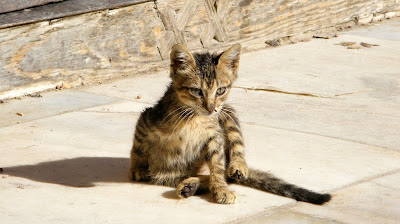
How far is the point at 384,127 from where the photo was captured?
698cm

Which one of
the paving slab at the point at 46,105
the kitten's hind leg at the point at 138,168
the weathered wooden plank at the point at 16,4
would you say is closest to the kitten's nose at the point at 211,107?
the kitten's hind leg at the point at 138,168

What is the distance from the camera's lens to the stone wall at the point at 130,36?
325 inches

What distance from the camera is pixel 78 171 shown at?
226 inches

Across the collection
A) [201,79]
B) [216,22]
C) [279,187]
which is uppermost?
[216,22]

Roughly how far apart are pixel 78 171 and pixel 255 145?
1716 mm

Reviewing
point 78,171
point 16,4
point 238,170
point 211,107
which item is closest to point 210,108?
point 211,107

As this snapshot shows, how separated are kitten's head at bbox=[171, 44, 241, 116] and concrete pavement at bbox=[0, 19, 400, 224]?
71 cm

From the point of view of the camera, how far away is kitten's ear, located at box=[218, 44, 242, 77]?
209 inches

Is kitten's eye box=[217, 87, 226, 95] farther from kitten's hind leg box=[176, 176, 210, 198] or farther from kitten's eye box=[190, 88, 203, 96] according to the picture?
kitten's hind leg box=[176, 176, 210, 198]

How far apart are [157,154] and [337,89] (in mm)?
3802

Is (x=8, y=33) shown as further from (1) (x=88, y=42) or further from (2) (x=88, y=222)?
(2) (x=88, y=222)

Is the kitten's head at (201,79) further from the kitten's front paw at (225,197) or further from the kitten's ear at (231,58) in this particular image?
the kitten's front paw at (225,197)

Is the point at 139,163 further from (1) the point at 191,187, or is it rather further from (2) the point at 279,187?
(2) the point at 279,187

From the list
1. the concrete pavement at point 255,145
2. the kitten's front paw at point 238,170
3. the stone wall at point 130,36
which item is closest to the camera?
the concrete pavement at point 255,145
